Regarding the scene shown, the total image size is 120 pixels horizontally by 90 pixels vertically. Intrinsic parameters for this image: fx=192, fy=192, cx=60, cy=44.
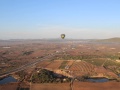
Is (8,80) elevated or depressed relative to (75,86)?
depressed

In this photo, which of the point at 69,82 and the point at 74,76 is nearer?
the point at 69,82

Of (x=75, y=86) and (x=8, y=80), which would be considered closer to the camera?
(x=75, y=86)

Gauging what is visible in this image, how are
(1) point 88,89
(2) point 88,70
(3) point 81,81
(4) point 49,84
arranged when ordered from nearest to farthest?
(1) point 88,89 < (4) point 49,84 < (3) point 81,81 < (2) point 88,70

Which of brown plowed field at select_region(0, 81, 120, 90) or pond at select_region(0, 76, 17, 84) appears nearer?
brown plowed field at select_region(0, 81, 120, 90)

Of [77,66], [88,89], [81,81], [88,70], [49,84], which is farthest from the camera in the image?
[77,66]

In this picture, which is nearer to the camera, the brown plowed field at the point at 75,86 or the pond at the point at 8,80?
the brown plowed field at the point at 75,86

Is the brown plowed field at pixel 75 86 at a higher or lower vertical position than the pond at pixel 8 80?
higher

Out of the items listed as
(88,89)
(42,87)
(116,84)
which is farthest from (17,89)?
(116,84)

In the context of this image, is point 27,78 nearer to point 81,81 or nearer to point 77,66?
point 81,81

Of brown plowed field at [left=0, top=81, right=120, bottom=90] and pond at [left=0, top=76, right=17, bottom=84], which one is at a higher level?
brown plowed field at [left=0, top=81, right=120, bottom=90]
